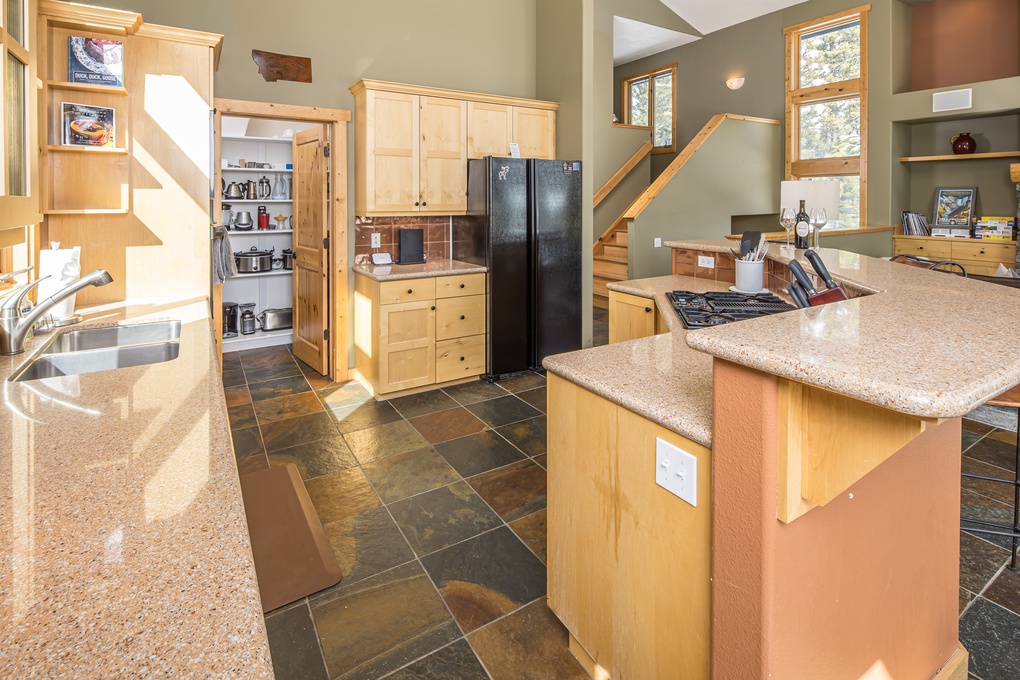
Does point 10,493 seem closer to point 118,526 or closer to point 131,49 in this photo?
point 118,526

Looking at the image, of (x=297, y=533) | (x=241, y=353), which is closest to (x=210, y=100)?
(x=297, y=533)

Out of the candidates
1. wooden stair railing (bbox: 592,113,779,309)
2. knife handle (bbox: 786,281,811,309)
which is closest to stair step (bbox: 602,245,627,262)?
wooden stair railing (bbox: 592,113,779,309)

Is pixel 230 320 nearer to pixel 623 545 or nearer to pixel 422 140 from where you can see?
pixel 422 140

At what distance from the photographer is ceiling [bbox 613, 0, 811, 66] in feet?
25.7

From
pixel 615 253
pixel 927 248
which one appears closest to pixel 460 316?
pixel 615 253

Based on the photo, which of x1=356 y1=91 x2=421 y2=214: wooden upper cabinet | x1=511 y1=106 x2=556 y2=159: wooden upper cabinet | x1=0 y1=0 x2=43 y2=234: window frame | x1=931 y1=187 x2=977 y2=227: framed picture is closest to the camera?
x1=0 y1=0 x2=43 y2=234: window frame

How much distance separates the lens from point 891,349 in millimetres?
936

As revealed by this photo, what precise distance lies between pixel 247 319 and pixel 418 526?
414 cm

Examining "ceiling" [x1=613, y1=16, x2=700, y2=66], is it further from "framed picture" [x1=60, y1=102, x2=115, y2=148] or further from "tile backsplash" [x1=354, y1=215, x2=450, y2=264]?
"framed picture" [x1=60, y1=102, x2=115, y2=148]

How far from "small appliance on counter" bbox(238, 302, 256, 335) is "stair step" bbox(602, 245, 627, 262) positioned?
4503 mm

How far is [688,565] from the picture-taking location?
129 centimetres

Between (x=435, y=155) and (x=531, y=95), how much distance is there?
142cm

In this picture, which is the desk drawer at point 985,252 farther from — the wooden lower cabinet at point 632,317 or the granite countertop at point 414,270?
the granite countertop at point 414,270

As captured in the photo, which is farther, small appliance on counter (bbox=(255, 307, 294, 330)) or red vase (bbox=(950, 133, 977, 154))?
red vase (bbox=(950, 133, 977, 154))
